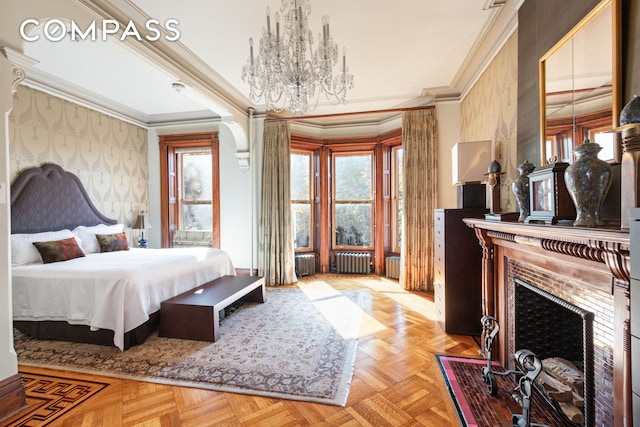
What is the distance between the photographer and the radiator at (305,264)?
5.27 metres

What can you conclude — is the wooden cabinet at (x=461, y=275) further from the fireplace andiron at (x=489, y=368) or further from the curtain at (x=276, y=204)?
the curtain at (x=276, y=204)

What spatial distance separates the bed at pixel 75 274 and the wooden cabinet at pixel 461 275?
2769 millimetres

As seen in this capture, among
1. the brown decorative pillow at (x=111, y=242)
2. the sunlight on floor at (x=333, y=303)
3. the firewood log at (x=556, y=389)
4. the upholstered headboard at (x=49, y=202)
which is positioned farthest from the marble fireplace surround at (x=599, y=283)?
the upholstered headboard at (x=49, y=202)

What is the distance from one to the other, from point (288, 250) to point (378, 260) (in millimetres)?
1683

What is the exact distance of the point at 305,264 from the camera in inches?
209

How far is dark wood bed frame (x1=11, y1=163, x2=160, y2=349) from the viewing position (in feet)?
8.84

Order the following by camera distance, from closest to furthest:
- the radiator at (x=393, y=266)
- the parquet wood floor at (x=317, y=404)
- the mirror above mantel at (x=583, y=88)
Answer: the mirror above mantel at (x=583, y=88) < the parquet wood floor at (x=317, y=404) < the radiator at (x=393, y=266)

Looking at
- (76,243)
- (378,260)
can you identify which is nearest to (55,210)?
(76,243)

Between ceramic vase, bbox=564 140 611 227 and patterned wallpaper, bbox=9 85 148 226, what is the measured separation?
5.14 metres

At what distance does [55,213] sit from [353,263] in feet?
14.6

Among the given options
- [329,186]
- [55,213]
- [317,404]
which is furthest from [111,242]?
[317,404]

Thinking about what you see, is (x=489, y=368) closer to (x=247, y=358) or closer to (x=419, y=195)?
(x=247, y=358)

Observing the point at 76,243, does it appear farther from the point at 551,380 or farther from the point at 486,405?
the point at 551,380

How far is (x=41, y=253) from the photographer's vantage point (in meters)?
3.17
